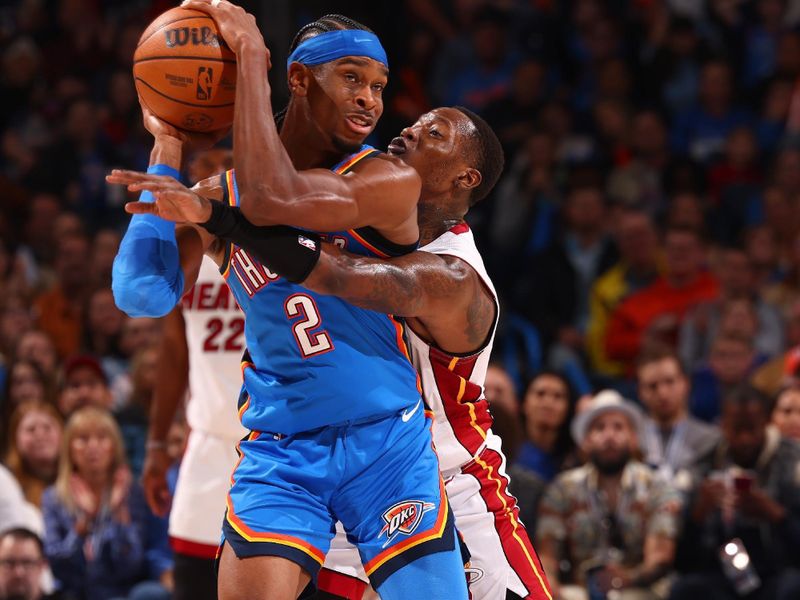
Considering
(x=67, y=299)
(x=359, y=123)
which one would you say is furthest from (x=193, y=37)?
(x=67, y=299)

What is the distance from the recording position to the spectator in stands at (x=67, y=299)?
9.63 metres

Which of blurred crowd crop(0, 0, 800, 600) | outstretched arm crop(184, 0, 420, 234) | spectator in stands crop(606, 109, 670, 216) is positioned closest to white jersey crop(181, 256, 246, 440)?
outstretched arm crop(184, 0, 420, 234)

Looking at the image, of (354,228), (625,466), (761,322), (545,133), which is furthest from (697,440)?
(354,228)

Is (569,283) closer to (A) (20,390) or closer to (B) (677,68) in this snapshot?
(B) (677,68)

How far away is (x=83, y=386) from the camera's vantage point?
320 inches

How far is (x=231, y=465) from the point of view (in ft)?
16.2

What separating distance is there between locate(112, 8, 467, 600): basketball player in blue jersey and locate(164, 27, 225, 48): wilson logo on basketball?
20 cm

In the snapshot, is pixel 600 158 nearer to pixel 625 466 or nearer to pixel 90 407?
pixel 625 466

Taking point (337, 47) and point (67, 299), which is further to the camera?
point (67, 299)

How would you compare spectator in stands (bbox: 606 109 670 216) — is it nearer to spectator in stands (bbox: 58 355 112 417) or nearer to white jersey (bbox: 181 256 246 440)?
spectator in stands (bbox: 58 355 112 417)

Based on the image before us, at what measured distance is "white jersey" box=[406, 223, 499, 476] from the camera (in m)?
4.04

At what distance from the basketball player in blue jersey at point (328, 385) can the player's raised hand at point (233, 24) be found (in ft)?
0.12

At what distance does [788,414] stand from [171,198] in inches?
190

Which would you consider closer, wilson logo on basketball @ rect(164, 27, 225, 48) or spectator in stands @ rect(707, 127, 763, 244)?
wilson logo on basketball @ rect(164, 27, 225, 48)
